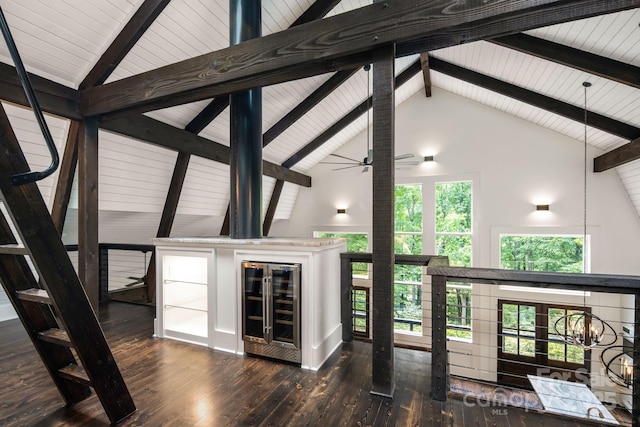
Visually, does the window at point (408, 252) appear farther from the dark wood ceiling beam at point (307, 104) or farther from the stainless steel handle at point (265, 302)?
the stainless steel handle at point (265, 302)

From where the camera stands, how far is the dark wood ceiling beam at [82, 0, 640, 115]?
5.64 feet

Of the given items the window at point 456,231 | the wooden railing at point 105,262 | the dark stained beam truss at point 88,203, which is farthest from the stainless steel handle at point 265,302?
the window at point 456,231

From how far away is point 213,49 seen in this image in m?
3.58

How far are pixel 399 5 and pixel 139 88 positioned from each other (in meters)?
2.40

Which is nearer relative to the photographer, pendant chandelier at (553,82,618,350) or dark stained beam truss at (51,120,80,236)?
pendant chandelier at (553,82,618,350)

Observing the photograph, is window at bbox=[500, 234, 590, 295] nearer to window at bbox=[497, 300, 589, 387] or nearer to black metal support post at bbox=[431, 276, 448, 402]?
window at bbox=[497, 300, 589, 387]

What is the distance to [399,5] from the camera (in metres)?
1.90

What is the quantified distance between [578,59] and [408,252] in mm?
4374

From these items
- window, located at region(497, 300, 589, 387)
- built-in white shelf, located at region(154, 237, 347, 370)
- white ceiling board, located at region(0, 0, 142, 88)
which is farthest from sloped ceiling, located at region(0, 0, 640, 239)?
window, located at region(497, 300, 589, 387)

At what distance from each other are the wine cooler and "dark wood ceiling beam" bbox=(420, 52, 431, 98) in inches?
166

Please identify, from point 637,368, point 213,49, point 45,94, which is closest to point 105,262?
point 45,94

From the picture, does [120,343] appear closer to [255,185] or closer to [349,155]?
[255,185]

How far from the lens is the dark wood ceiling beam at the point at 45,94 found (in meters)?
2.63

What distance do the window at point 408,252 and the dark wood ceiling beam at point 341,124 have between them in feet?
6.25
